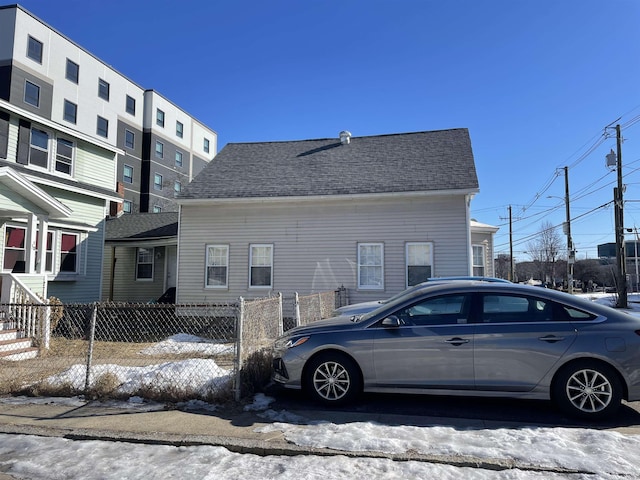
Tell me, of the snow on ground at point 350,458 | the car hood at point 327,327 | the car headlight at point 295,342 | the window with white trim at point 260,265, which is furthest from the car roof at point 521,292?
the window with white trim at point 260,265

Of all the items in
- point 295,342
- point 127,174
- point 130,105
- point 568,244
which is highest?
point 130,105

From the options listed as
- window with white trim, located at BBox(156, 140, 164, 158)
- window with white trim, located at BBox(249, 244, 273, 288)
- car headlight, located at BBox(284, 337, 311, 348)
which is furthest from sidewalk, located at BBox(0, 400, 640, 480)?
window with white trim, located at BBox(156, 140, 164, 158)

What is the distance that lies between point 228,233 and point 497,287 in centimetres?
1089

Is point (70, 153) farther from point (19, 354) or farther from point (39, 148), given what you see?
point (19, 354)

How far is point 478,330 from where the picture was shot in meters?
5.23

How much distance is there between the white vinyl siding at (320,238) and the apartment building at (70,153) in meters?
4.00

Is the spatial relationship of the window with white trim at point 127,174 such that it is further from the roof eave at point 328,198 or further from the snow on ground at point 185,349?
the snow on ground at point 185,349

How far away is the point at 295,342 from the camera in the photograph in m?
5.70

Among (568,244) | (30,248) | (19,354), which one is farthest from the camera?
(568,244)

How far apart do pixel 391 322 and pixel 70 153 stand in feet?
48.1

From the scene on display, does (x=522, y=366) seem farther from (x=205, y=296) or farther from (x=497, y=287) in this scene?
(x=205, y=296)

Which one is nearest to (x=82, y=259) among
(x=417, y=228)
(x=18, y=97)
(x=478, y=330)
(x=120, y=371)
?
(x=120, y=371)

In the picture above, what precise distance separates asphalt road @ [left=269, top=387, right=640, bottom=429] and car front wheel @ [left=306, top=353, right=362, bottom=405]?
5.4 inches

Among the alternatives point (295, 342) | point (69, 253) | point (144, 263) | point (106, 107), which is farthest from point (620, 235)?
point (106, 107)
